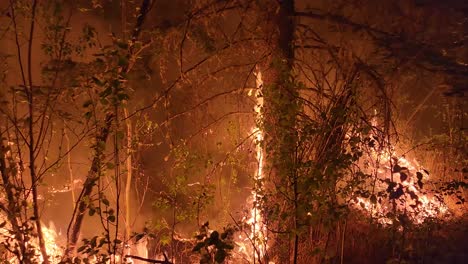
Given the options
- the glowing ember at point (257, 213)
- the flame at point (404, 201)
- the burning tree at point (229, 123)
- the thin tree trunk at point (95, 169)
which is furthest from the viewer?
the flame at point (404, 201)

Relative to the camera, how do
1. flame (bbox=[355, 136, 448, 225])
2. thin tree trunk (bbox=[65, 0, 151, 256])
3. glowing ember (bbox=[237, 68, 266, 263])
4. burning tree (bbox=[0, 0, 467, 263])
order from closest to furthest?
burning tree (bbox=[0, 0, 467, 263]) < thin tree trunk (bbox=[65, 0, 151, 256]) < glowing ember (bbox=[237, 68, 266, 263]) < flame (bbox=[355, 136, 448, 225])

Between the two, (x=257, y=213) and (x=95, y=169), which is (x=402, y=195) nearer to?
(x=257, y=213)

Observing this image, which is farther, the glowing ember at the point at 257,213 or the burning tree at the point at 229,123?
the glowing ember at the point at 257,213

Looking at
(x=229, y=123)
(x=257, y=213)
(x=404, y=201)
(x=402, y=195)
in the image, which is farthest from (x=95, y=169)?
(x=402, y=195)

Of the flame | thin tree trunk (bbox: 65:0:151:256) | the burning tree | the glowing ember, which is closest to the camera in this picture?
the burning tree

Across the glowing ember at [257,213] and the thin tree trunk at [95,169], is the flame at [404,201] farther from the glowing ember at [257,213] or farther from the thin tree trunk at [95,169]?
the thin tree trunk at [95,169]

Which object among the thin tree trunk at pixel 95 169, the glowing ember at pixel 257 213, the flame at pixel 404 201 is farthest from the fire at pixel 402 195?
the thin tree trunk at pixel 95 169

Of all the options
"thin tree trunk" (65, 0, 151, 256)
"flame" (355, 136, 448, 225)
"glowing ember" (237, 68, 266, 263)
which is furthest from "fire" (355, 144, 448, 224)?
"thin tree trunk" (65, 0, 151, 256)

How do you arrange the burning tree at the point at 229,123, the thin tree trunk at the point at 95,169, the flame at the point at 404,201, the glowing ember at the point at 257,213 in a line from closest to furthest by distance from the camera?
the burning tree at the point at 229,123 → the thin tree trunk at the point at 95,169 → the glowing ember at the point at 257,213 → the flame at the point at 404,201

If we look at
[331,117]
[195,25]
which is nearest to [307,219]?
[331,117]

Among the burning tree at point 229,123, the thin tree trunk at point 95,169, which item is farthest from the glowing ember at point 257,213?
the thin tree trunk at point 95,169

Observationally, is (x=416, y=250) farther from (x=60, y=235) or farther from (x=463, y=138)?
(x=60, y=235)

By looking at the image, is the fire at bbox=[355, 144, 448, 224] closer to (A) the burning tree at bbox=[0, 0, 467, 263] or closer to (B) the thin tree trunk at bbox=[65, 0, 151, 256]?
(A) the burning tree at bbox=[0, 0, 467, 263]

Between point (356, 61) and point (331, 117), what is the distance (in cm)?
140
